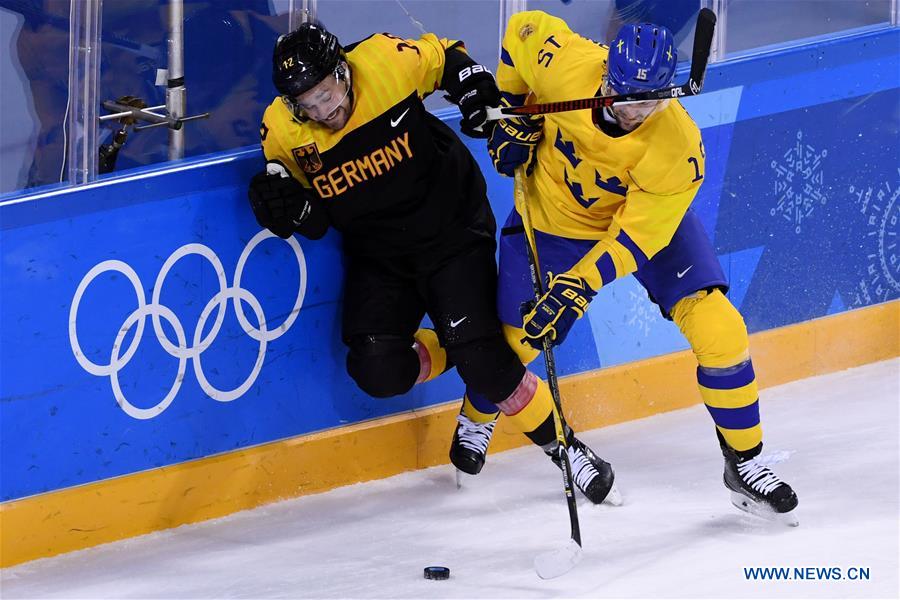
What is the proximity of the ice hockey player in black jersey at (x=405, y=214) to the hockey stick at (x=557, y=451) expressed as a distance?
0.48ft

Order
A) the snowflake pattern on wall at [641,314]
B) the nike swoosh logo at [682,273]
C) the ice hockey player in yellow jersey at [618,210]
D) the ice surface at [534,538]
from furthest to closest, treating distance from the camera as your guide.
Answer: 1. the snowflake pattern on wall at [641,314]
2. the nike swoosh logo at [682,273]
3. the ice hockey player in yellow jersey at [618,210]
4. the ice surface at [534,538]

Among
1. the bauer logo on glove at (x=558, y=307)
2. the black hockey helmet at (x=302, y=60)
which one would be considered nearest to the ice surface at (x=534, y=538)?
the bauer logo on glove at (x=558, y=307)

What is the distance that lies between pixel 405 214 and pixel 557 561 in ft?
3.67

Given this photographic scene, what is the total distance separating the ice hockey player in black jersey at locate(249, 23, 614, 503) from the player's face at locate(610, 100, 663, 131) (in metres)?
0.48

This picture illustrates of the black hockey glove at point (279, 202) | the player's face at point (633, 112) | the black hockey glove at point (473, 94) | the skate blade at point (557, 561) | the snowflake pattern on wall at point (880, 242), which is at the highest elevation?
the player's face at point (633, 112)

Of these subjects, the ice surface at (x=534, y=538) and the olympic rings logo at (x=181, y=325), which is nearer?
the ice surface at (x=534, y=538)

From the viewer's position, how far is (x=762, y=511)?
13.6ft

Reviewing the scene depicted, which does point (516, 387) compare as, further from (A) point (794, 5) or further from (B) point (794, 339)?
(A) point (794, 5)

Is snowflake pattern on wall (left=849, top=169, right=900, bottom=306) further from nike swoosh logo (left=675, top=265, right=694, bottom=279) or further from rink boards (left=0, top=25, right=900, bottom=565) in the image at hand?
nike swoosh logo (left=675, top=265, right=694, bottom=279)

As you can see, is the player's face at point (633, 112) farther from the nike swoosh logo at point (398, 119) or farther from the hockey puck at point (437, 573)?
the hockey puck at point (437, 573)

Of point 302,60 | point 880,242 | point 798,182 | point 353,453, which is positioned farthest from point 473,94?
point 880,242

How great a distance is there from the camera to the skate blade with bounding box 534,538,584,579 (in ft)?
12.3

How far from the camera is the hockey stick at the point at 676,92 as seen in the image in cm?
373

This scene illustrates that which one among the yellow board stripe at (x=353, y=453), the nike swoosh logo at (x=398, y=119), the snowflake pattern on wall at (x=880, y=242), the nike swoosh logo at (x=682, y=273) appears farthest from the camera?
the snowflake pattern on wall at (x=880, y=242)
